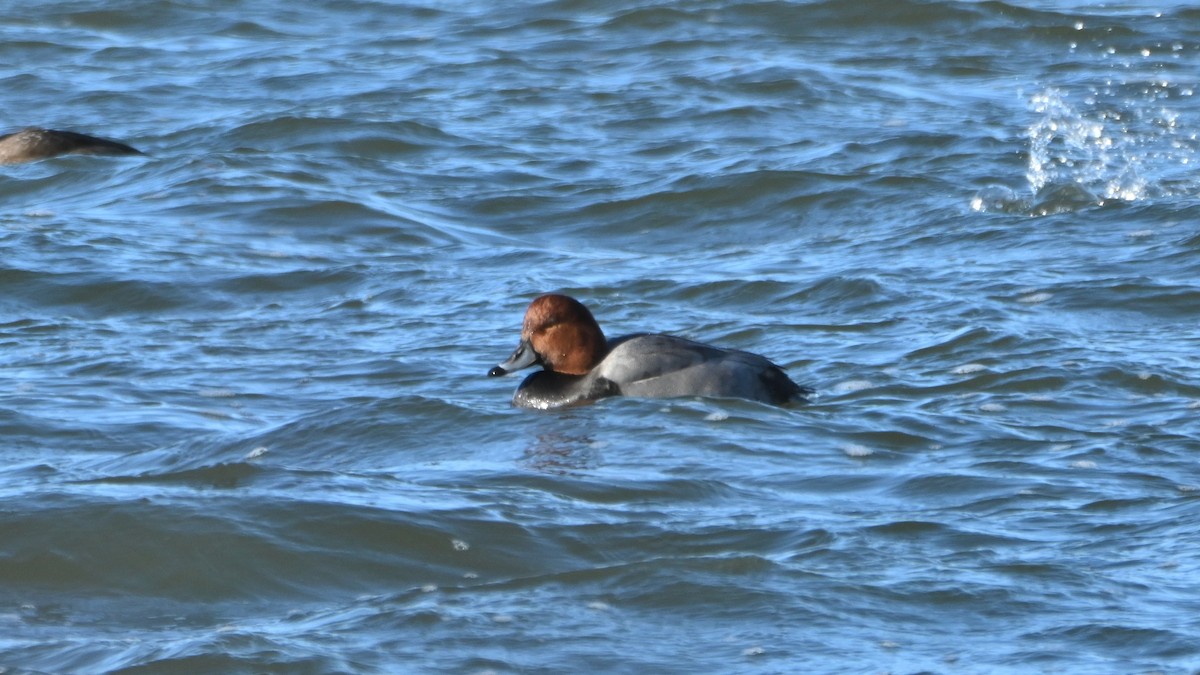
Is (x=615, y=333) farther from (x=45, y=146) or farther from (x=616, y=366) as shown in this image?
(x=45, y=146)

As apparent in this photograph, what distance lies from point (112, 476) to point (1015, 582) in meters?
3.17

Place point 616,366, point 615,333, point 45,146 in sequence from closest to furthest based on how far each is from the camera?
point 616,366 → point 615,333 → point 45,146

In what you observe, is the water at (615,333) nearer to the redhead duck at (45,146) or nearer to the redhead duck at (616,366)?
the redhead duck at (616,366)

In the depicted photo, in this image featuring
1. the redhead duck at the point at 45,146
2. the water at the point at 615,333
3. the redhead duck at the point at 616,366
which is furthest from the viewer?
the redhead duck at the point at 45,146

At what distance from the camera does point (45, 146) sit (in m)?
13.6

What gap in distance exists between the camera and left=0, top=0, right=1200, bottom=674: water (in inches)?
223

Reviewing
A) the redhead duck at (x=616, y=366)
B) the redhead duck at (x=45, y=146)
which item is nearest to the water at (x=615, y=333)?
the redhead duck at (x=616, y=366)

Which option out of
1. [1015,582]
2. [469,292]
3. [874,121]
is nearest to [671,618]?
[1015,582]

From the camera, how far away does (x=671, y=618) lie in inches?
220

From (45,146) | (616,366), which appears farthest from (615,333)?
(45,146)

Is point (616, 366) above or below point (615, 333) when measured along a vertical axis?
above

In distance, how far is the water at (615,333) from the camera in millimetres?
5652

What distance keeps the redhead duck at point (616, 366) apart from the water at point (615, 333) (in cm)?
13

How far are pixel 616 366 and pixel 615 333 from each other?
1.41 meters
